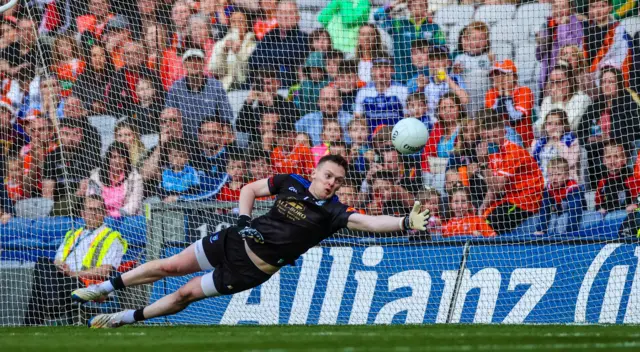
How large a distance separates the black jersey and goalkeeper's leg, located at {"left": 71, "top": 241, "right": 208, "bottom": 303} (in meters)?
0.61

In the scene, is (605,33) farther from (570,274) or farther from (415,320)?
(415,320)

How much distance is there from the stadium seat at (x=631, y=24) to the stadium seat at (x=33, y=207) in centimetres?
726

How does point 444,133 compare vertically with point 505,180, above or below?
above

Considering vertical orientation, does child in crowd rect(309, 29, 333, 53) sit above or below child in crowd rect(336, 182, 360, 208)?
above

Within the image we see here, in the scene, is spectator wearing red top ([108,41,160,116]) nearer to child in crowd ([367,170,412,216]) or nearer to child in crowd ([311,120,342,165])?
child in crowd ([311,120,342,165])

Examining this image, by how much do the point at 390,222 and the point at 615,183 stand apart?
3.92 m

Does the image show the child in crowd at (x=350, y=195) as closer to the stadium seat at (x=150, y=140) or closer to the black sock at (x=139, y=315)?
the stadium seat at (x=150, y=140)

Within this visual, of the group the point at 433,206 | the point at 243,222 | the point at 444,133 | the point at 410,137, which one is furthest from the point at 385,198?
the point at 243,222

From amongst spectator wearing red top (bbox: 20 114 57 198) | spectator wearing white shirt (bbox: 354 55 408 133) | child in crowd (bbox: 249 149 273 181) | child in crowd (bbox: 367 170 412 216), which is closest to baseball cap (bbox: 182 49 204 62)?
child in crowd (bbox: 249 149 273 181)

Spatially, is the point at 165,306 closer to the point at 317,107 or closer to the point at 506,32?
the point at 317,107

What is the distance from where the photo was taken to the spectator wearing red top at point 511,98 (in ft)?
36.0

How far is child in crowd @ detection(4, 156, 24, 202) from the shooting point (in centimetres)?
1192

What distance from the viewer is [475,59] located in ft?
37.1

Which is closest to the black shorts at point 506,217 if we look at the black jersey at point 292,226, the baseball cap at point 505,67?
the baseball cap at point 505,67
